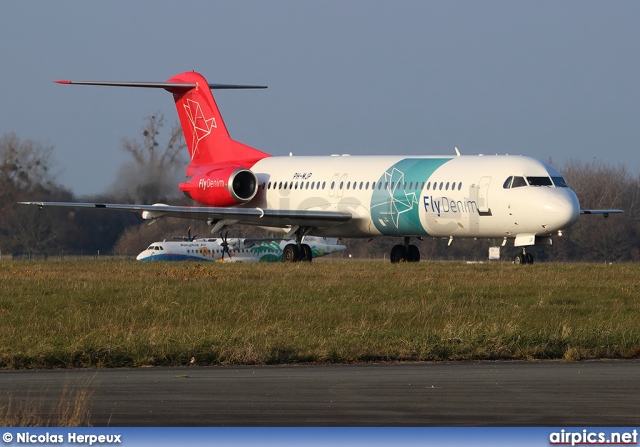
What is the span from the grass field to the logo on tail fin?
1275 cm

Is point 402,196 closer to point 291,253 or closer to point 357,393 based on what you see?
point 291,253

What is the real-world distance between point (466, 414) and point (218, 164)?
3392 cm

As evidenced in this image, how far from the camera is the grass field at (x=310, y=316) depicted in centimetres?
1662

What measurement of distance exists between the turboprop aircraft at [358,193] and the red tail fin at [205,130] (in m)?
0.04

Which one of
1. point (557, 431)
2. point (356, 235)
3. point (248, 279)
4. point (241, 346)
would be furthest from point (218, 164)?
point (557, 431)

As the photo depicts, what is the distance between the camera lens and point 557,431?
9711mm

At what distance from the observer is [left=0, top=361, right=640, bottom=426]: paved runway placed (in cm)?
1084

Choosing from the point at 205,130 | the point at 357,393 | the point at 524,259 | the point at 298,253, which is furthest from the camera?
the point at 205,130

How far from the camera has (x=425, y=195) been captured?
37.5m

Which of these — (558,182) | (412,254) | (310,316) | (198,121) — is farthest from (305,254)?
(310,316)

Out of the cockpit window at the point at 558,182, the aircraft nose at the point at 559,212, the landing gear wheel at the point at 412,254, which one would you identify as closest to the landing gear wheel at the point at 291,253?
the landing gear wheel at the point at 412,254

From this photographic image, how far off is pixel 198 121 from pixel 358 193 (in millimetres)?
8221

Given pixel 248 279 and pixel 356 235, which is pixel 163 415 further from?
pixel 356 235

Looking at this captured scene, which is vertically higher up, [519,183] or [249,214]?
[519,183]
